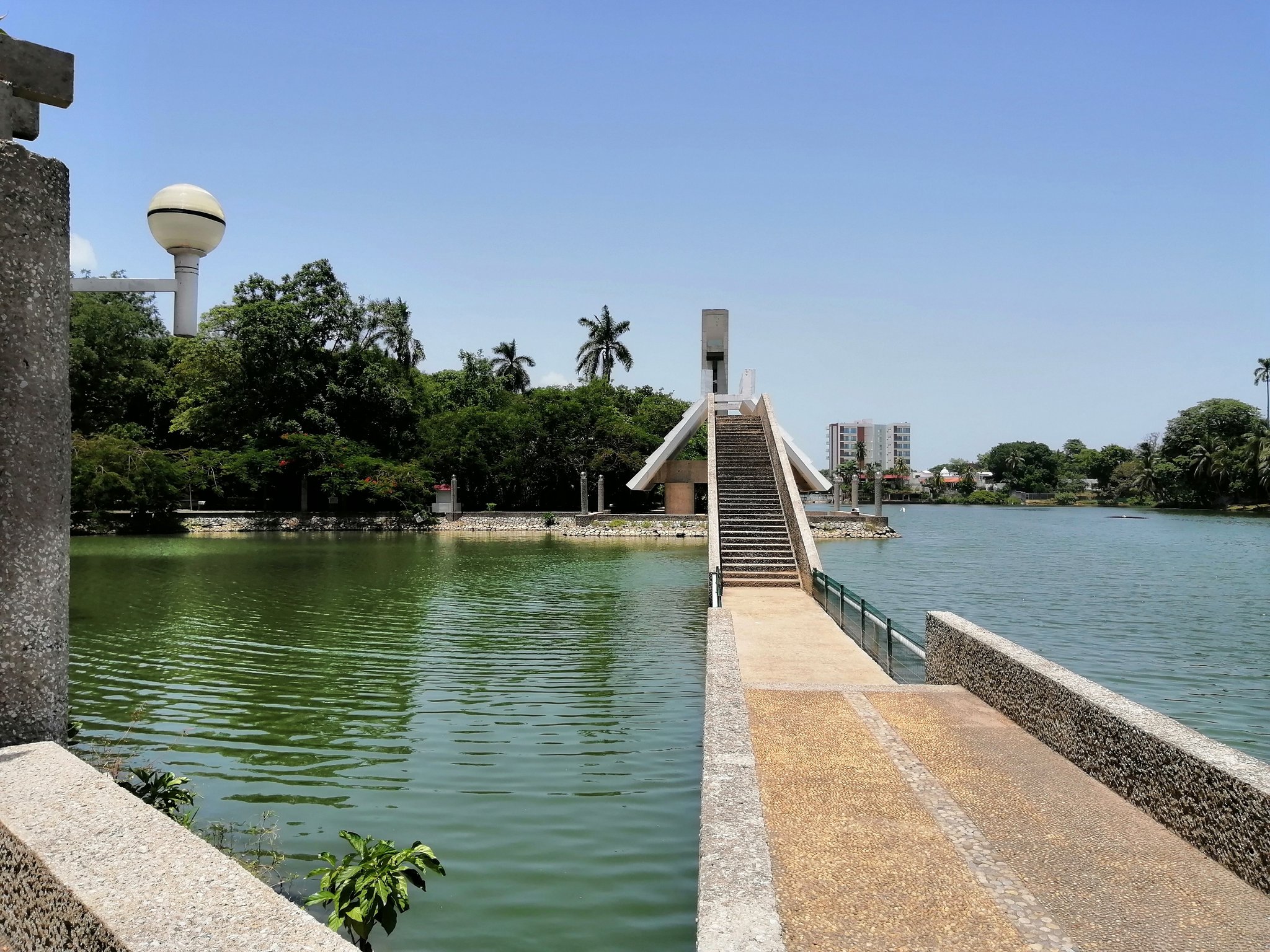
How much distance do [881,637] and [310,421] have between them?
42.0 metres

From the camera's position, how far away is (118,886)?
9.07 ft

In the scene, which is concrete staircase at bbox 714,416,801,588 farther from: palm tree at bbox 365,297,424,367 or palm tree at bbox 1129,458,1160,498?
palm tree at bbox 1129,458,1160,498

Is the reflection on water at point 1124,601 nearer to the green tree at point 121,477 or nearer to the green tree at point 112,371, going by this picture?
the green tree at point 121,477

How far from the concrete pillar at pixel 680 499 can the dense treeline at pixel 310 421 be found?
6.30 metres

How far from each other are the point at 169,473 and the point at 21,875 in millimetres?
43296

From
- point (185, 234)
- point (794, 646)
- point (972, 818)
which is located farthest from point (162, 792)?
point (794, 646)

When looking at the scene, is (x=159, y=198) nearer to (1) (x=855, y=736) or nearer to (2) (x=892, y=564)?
(1) (x=855, y=736)

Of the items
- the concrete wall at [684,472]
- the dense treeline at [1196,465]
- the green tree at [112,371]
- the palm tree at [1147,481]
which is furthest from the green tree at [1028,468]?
the green tree at [112,371]

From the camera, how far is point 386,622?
15.4m

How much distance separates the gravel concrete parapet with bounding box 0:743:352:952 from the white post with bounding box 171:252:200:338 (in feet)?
7.98

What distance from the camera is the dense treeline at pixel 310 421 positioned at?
4500 centimetres

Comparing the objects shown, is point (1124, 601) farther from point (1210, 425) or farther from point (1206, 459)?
point (1210, 425)

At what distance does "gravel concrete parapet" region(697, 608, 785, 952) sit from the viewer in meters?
3.15

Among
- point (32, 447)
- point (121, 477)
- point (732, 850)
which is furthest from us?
point (121, 477)
